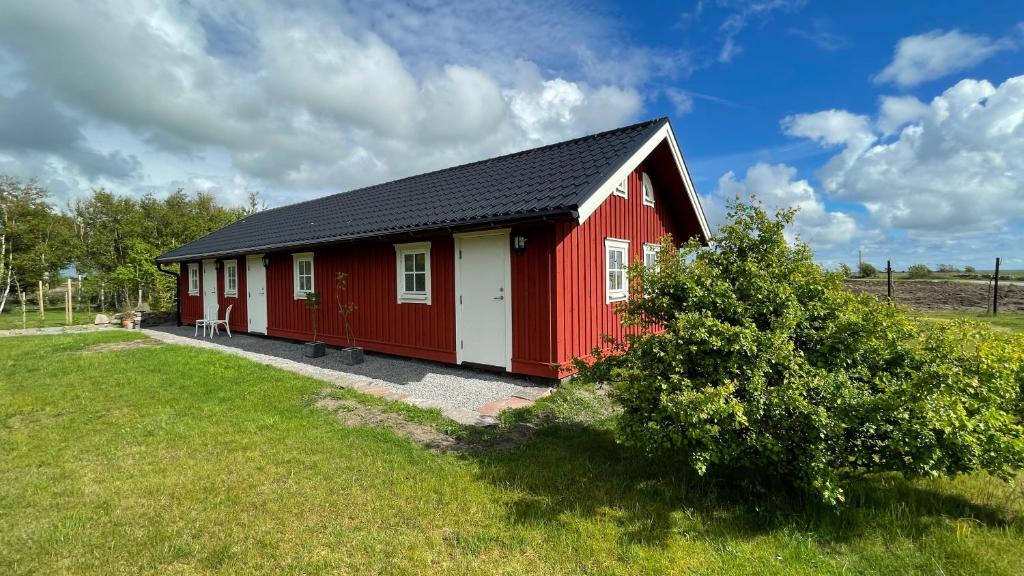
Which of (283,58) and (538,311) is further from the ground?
(283,58)

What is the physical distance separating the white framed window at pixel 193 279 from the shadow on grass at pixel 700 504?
14623 mm

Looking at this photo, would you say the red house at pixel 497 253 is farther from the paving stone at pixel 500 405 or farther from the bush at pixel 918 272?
the bush at pixel 918 272

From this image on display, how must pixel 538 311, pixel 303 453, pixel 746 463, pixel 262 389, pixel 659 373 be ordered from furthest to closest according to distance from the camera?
pixel 538 311
pixel 262 389
pixel 303 453
pixel 659 373
pixel 746 463

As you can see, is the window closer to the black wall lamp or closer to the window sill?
the black wall lamp

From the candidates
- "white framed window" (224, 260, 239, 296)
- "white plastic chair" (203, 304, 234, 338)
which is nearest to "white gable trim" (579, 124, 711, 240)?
"white plastic chair" (203, 304, 234, 338)

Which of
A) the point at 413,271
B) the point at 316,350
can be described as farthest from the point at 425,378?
the point at 316,350

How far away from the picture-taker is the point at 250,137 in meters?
25.0

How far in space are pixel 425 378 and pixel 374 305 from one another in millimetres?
2436

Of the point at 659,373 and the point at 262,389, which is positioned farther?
the point at 262,389

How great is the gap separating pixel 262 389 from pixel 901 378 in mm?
6553

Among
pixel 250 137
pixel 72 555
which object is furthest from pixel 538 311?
pixel 250 137

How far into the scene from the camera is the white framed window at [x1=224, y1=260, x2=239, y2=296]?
39.4ft

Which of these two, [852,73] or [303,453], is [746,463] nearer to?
[303,453]

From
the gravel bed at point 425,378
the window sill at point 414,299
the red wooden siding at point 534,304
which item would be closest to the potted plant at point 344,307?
the gravel bed at point 425,378
